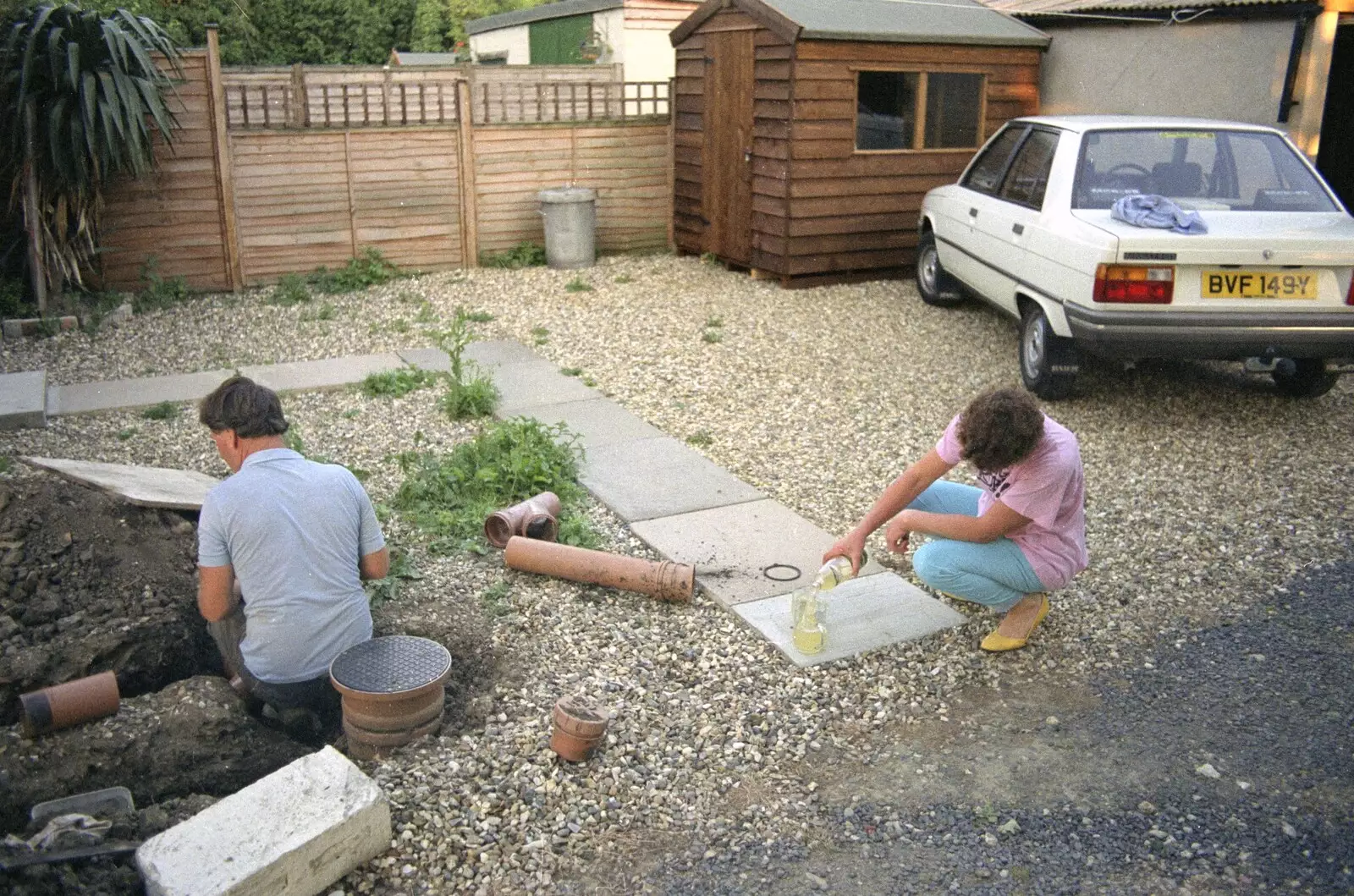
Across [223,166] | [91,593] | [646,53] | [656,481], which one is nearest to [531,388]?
[656,481]

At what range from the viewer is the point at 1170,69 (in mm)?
10094

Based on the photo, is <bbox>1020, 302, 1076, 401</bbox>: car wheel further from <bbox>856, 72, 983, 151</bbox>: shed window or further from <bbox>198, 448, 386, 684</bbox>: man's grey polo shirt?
<bbox>198, 448, 386, 684</bbox>: man's grey polo shirt

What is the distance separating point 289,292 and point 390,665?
8.02 meters

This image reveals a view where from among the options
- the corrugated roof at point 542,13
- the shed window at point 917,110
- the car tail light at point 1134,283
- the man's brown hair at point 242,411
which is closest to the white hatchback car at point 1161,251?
the car tail light at point 1134,283

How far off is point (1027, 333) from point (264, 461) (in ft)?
17.9

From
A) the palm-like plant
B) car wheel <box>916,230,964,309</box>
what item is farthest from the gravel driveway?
the palm-like plant

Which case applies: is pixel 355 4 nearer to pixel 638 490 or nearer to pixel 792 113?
pixel 792 113

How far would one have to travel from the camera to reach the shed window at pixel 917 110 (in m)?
10.8

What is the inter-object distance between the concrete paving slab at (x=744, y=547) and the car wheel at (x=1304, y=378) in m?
3.93

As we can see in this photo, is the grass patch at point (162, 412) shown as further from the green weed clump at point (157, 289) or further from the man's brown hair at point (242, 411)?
the man's brown hair at point (242, 411)

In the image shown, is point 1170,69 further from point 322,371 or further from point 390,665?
point 390,665

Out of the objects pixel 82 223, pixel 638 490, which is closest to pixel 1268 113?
pixel 638 490

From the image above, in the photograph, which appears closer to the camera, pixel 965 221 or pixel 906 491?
pixel 906 491

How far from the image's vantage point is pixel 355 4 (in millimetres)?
31938
